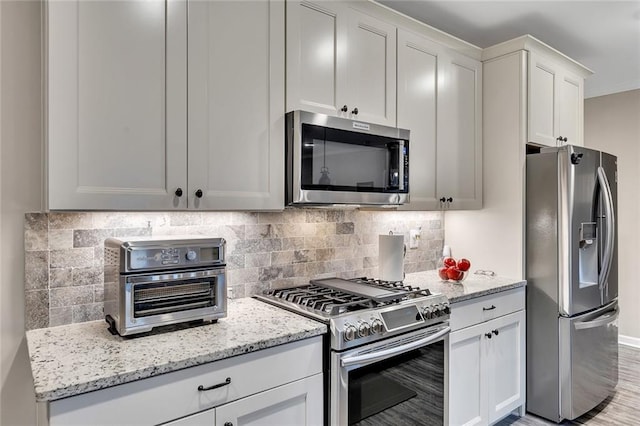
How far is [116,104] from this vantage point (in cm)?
149

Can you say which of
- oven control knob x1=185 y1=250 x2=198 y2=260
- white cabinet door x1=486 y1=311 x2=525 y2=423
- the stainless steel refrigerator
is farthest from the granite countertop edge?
the stainless steel refrigerator

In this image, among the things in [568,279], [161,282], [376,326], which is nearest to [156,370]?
[161,282]

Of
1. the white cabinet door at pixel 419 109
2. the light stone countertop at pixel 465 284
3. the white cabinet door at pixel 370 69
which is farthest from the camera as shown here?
the white cabinet door at pixel 419 109

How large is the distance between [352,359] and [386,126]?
1255 mm

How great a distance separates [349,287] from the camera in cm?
218

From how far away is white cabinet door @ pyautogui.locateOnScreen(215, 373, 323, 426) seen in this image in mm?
1398

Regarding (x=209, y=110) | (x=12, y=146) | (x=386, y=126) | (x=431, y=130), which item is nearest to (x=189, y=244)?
(x=209, y=110)

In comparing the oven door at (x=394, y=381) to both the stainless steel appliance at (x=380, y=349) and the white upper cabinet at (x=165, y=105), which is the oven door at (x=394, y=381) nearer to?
the stainless steel appliance at (x=380, y=349)

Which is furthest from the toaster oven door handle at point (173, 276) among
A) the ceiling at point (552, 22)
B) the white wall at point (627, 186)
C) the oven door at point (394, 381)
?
the white wall at point (627, 186)

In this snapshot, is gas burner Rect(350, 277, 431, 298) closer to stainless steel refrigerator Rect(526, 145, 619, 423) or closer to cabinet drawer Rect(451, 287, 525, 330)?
cabinet drawer Rect(451, 287, 525, 330)

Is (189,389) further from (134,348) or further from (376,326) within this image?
(376,326)

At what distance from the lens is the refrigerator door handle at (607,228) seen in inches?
111

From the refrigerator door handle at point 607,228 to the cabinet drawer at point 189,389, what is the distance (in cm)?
232

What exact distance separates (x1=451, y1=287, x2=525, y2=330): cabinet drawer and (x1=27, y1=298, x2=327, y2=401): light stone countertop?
98 centimetres
